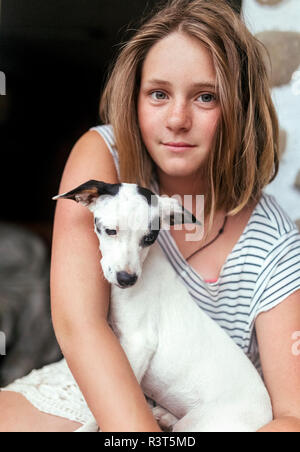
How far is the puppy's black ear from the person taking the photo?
34.0 inches

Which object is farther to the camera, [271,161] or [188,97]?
[271,161]

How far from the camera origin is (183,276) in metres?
1.08

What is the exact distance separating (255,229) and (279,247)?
6 centimetres

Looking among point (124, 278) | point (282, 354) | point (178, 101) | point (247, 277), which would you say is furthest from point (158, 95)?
point (282, 354)

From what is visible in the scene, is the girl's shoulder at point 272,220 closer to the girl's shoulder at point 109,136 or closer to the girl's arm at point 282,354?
the girl's arm at point 282,354

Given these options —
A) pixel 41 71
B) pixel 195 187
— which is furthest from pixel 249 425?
pixel 41 71

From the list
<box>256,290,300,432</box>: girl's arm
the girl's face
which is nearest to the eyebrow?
the girl's face

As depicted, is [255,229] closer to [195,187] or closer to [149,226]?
[195,187]

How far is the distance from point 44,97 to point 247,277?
519 mm

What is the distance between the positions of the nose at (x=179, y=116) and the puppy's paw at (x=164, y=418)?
1.72ft

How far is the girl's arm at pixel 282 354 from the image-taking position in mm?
996

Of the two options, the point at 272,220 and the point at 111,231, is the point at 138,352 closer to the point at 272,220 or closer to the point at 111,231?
the point at 111,231

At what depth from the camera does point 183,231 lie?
3.51 feet

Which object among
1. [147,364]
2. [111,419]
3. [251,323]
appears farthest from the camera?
[251,323]
